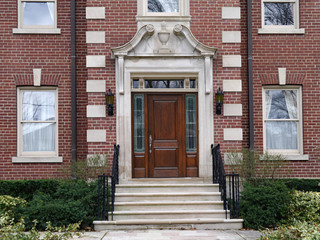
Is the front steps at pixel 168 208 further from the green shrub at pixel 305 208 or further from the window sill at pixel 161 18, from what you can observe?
the window sill at pixel 161 18

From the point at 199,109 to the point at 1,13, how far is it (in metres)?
5.73

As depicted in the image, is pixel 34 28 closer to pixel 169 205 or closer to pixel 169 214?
pixel 169 205

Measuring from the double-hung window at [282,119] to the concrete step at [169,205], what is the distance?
9.95 feet

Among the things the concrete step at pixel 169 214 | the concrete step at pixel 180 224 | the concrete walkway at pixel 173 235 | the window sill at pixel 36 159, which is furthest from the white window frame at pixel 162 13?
the concrete walkway at pixel 173 235

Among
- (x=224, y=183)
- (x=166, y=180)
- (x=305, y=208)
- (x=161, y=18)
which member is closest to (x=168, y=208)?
(x=224, y=183)

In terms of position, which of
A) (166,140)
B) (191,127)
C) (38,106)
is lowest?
(166,140)

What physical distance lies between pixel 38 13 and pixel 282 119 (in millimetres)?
7078

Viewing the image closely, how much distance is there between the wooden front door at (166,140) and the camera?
444 inches

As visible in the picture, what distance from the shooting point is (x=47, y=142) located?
38.3 feet

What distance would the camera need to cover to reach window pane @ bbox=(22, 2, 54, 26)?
463 inches

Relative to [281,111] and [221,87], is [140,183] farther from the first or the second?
[281,111]

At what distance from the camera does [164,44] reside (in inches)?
436

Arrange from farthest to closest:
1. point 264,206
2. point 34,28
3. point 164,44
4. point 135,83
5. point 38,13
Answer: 1. point 38,13
2. point 34,28
3. point 135,83
4. point 164,44
5. point 264,206

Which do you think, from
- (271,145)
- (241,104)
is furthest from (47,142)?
(271,145)
